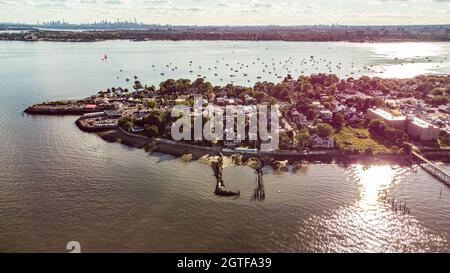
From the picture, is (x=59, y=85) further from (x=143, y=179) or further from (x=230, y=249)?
(x=230, y=249)

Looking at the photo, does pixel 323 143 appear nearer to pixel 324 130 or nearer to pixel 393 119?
pixel 324 130

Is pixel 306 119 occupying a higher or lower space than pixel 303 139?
higher

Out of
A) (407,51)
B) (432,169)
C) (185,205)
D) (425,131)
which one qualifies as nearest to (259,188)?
(185,205)

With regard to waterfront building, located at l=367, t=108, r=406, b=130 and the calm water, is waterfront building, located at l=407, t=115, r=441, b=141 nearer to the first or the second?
waterfront building, located at l=367, t=108, r=406, b=130

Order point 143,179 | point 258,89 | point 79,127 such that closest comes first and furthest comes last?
point 143,179, point 79,127, point 258,89

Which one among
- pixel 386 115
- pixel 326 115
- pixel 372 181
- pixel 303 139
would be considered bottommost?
pixel 372 181

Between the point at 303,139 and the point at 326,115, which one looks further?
the point at 326,115
